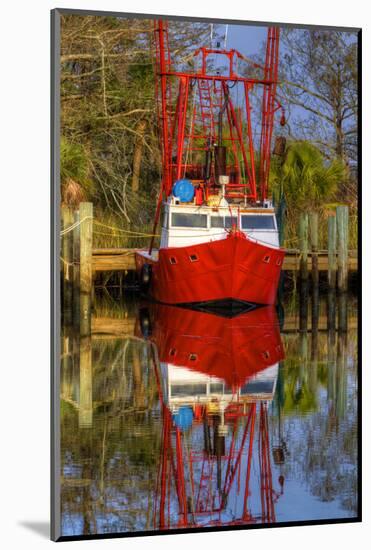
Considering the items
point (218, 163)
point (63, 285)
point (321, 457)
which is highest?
point (218, 163)

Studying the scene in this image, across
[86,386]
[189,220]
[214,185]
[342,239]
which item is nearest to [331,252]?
[342,239]

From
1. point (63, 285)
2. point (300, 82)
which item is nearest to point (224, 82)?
point (300, 82)

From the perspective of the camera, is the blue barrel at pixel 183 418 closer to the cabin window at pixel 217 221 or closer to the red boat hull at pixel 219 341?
the red boat hull at pixel 219 341

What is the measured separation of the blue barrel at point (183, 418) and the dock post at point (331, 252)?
1.67 metres

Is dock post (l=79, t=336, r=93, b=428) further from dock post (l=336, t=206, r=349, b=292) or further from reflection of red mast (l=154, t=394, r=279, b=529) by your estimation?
dock post (l=336, t=206, r=349, b=292)

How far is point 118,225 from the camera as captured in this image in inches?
417

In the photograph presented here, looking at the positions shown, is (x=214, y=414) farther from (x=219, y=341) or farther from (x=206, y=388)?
(x=219, y=341)

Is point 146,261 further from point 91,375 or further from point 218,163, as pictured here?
point 91,375

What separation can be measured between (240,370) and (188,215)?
3.01m

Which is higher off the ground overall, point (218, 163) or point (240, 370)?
point (218, 163)

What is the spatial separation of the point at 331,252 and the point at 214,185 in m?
1.19

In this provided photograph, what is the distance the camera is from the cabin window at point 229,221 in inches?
510

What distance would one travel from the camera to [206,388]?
9.52 meters

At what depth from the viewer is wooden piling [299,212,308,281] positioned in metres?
10.6
